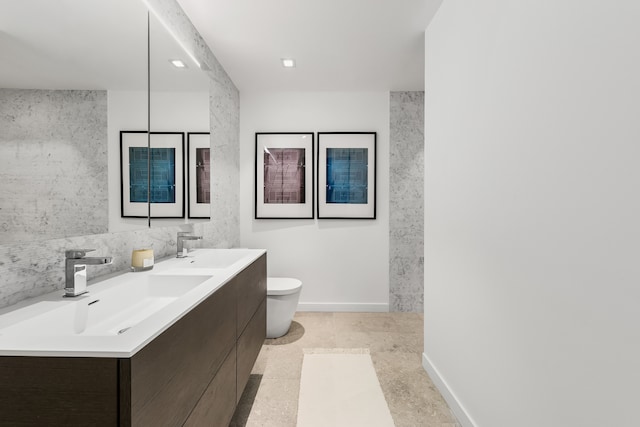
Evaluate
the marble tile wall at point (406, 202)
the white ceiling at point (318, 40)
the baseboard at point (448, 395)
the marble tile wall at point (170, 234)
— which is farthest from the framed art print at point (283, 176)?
the baseboard at point (448, 395)

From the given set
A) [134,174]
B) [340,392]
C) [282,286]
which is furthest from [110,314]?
[282,286]

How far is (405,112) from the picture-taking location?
346cm

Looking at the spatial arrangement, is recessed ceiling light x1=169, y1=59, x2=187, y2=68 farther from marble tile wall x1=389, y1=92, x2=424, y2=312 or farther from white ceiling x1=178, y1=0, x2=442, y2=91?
marble tile wall x1=389, y1=92, x2=424, y2=312

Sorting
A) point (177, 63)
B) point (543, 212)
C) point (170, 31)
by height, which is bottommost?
point (543, 212)

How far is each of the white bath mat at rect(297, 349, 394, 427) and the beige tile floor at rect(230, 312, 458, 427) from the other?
0.18 ft

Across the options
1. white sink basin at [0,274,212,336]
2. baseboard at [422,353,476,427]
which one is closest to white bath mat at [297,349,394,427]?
baseboard at [422,353,476,427]

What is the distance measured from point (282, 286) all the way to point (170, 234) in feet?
3.61

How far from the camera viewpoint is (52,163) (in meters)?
1.13

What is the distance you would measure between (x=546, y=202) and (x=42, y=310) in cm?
170

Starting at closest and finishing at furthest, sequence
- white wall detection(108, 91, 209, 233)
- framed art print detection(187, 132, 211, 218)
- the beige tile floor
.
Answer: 1. white wall detection(108, 91, 209, 233)
2. the beige tile floor
3. framed art print detection(187, 132, 211, 218)

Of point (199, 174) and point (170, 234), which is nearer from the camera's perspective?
point (170, 234)

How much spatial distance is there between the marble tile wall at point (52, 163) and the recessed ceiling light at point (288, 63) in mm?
1722

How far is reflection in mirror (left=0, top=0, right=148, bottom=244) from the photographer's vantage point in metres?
1.00

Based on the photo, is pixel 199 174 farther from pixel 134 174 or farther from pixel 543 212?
pixel 543 212
